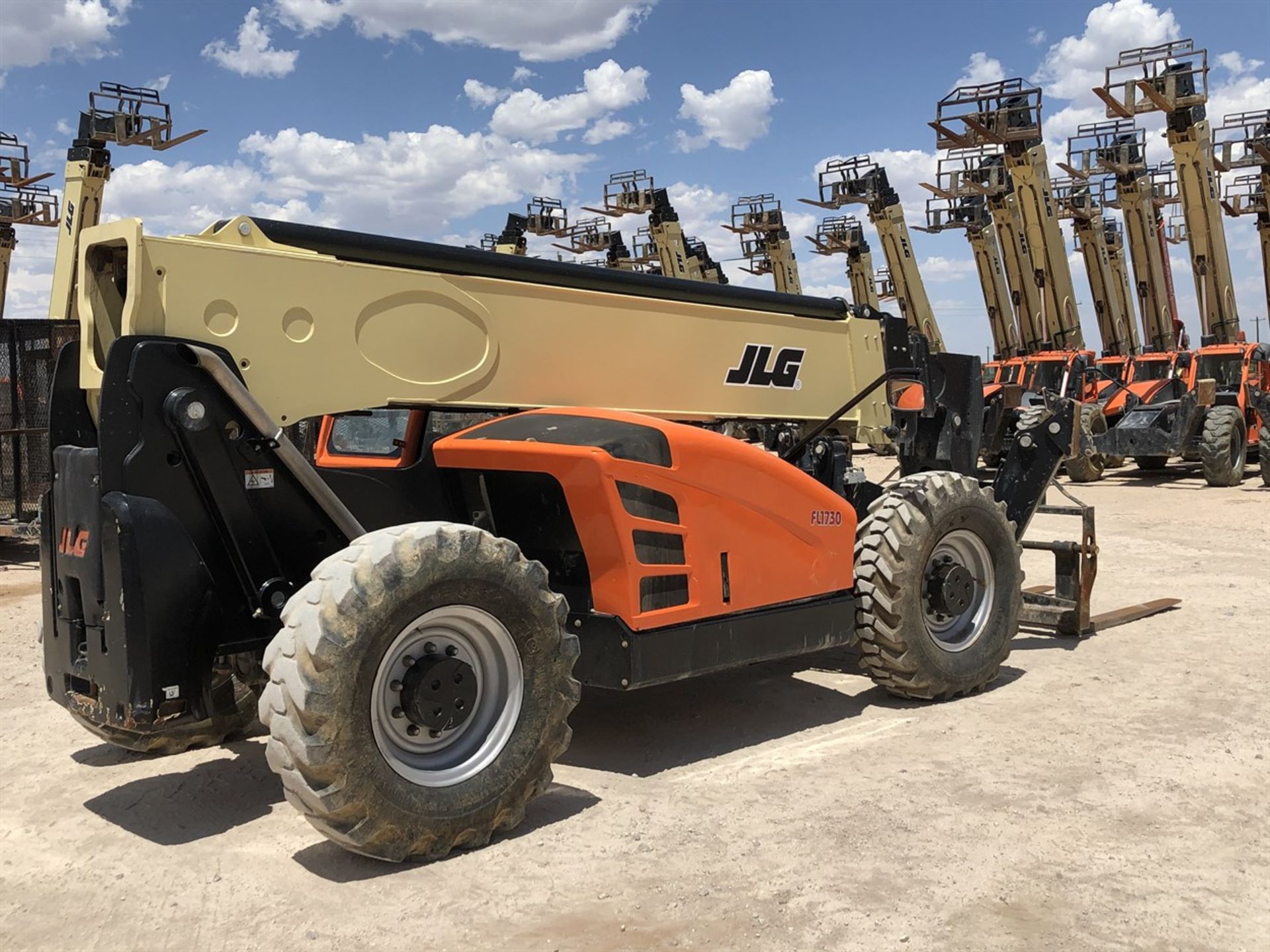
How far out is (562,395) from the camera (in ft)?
19.0

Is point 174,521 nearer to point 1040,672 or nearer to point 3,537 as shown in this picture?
point 1040,672

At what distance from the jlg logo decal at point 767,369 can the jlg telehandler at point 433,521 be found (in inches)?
0.8

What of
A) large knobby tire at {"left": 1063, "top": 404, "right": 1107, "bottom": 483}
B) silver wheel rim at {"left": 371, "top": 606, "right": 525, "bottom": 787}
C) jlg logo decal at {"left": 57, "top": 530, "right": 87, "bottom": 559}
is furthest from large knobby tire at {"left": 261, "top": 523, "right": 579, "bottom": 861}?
large knobby tire at {"left": 1063, "top": 404, "right": 1107, "bottom": 483}

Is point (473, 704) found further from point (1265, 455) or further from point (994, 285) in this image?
point (994, 285)

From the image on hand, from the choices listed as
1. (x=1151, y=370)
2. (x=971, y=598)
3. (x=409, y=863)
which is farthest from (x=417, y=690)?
(x=1151, y=370)

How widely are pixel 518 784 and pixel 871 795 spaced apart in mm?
1541

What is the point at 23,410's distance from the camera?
42.7 feet

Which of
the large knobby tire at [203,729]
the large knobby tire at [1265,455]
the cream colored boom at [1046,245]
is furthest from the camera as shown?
the cream colored boom at [1046,245]

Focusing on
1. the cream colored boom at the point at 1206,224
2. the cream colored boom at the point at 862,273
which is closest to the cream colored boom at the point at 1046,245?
the cream colored boom at the point at 1206,224

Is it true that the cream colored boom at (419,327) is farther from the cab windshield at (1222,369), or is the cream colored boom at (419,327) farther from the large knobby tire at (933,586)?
the cab windshield at (1222,369)

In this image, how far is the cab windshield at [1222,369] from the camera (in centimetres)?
2130

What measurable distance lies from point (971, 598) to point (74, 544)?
477 cm

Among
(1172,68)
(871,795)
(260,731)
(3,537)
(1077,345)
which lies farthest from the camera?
(1077,345)

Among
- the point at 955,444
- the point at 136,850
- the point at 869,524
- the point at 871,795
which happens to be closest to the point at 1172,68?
the point at 955,444
